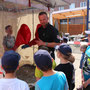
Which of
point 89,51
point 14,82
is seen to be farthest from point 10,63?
point 89,51

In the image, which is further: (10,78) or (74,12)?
(74,12)

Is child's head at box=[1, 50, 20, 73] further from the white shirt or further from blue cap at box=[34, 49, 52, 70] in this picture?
blue cap at box=[34, 49, 52, 70]

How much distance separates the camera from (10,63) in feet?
3.59

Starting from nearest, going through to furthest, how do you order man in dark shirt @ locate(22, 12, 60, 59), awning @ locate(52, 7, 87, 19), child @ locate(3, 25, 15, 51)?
man in dark shirt @ locate(22, 12, 60, 59), child @ locate(3, 25, 15, 51), awning @ locate(52, 7, 87, 19)

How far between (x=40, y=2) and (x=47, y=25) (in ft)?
4.04

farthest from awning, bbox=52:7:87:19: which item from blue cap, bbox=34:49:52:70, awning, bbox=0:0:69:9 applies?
blue cap, bbox=34:49:52:70

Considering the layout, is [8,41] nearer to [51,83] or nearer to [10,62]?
[10,62]

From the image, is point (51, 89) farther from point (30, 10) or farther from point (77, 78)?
point (30, 10)

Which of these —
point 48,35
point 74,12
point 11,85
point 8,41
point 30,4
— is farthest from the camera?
point 74,12

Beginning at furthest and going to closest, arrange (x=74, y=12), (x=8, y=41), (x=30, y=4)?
1. (x=74, y=12)
2. (x=30, y=4)
3. (x=8, y=41)

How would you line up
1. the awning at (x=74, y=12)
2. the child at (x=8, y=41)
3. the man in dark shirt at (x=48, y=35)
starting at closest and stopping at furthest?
the man in dark shirt at (x=48, y=35), the child at (x=8, y=41), the awning at (x=74, y=12)

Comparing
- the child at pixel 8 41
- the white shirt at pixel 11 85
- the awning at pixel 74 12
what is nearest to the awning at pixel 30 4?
the child at pixel 8 41

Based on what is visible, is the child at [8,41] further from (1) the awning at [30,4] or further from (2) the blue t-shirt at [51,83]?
(2) the blue t-shirt at [51,83]

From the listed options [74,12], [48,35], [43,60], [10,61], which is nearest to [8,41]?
[48,35]
